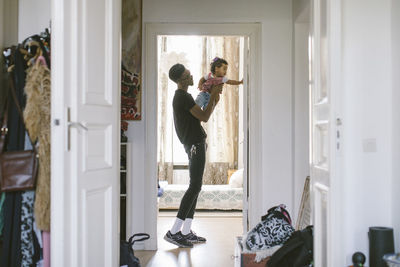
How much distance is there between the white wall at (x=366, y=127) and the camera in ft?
8.49

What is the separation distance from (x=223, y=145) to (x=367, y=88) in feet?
16.0

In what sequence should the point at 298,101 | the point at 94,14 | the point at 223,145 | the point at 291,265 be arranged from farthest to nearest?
1. the point at 223,145
2. the point at 298,101
3. the point at 291,265
4. the point at 94,14

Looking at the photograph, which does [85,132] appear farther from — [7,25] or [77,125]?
[7,25]

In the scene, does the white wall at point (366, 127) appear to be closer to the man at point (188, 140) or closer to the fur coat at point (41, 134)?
the fur coat at point (41, 134)

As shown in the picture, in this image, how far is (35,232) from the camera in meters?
2.35

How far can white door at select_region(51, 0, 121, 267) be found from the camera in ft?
7.09

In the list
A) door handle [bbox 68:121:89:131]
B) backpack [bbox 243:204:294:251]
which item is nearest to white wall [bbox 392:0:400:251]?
backpack [bbox 243:204:294:251]

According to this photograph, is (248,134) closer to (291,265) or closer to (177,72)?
A: (177,72)

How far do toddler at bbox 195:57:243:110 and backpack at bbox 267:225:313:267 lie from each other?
8.30 ft

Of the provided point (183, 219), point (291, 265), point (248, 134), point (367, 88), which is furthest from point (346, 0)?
point (183, 219)

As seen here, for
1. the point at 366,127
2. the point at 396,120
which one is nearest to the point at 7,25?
the point at 366,127

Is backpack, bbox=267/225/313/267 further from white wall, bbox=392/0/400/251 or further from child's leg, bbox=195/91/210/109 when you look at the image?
child's leg, bbox=195/91/210/109

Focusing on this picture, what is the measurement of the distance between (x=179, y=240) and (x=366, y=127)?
2.57 metres

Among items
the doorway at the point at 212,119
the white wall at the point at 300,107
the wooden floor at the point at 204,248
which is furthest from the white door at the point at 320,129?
the doorway at the point at 212,119
